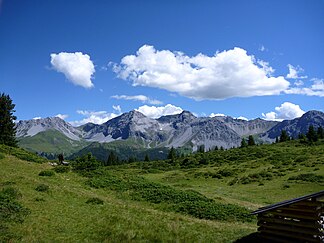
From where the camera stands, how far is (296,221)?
17.1 m

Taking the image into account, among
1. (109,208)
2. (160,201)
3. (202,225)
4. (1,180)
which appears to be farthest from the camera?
(160,201)

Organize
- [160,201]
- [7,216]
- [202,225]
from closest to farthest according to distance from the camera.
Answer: [7,216], [202,225], [160,201]

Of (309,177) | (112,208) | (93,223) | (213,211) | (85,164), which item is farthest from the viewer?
(309,177)

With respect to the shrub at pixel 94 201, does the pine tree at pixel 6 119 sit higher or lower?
higher

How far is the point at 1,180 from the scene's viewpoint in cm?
2633

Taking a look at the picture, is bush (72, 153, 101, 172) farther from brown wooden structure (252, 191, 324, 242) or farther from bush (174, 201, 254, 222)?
brown wooden structure (252, 191, 324, 242)

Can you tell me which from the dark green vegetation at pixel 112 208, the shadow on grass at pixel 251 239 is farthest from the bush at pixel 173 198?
the shadow on grass at pixel 251 239

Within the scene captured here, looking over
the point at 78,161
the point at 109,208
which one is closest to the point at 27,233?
the point at 109,208

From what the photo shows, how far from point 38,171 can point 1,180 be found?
8.16 m

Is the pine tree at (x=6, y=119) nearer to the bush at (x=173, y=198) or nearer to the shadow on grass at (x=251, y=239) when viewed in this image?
the bush at (x=173, y=198)

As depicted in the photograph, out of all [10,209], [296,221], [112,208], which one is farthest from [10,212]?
[296,221]

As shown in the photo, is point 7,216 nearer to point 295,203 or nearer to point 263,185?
point 295,203

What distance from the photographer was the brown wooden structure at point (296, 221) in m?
16.1

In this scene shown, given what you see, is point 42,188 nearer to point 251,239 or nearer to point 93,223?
point 93,223
